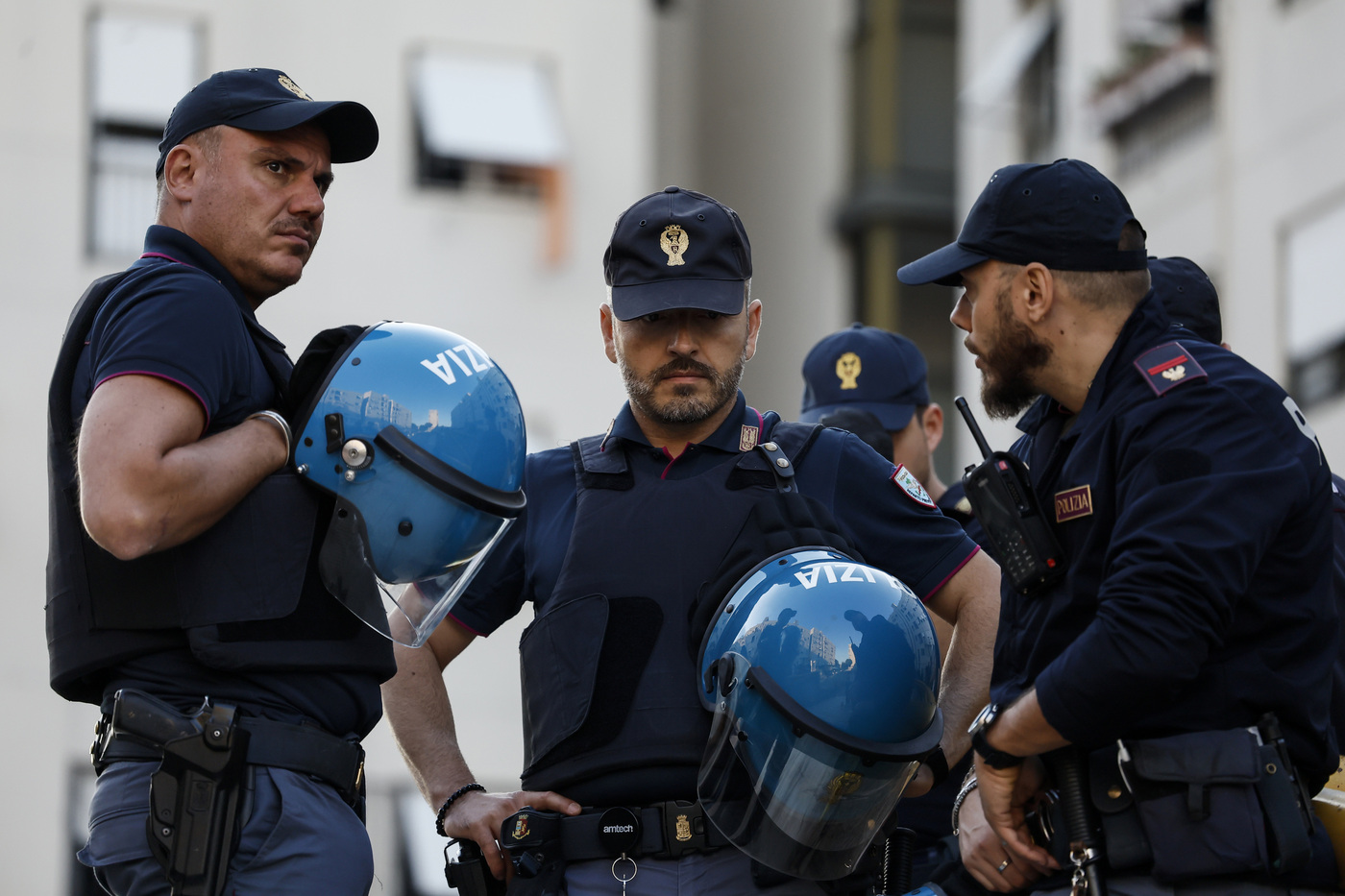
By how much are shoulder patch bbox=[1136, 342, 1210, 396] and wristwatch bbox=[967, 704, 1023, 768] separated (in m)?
0.71

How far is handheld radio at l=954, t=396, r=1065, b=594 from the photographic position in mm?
3332

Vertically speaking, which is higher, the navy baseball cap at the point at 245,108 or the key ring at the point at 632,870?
the navy baseball cap at the point at 245,108

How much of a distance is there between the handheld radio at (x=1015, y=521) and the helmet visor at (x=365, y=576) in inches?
38.5

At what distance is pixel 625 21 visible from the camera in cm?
1546

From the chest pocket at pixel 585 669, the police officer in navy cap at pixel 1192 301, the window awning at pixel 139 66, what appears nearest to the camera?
the chest pocket at pixel 585 669

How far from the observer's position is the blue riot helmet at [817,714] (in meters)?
3.13

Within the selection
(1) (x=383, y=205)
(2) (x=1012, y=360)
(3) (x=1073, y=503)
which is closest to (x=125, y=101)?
(1) (x=383, y=205)

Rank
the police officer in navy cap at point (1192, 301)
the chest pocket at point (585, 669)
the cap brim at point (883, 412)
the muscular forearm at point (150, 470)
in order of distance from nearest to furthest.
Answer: the muscular forearm at point (150, 470) < the chest pocket at point (585, 669) < the police officer in navy cap at point (1192, 301) < the cap brim at point (883, 412)

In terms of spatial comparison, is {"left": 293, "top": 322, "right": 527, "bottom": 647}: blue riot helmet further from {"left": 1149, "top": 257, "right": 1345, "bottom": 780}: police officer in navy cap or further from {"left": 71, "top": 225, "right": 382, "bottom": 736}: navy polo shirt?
{"left": 1149, "top": 257, "right": 1345, "bottom": 780}: police officer in navy cap

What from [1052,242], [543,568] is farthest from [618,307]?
[1052,242]

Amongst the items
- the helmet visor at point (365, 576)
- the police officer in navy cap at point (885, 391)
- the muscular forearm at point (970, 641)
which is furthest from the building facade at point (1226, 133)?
the helmet visor at point (365, 576)

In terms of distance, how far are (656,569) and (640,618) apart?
112 millimetres

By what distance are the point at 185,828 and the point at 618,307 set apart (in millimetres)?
1445

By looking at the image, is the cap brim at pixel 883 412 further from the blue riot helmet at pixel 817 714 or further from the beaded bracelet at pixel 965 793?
the blue riot helmet at pixel 817 714
